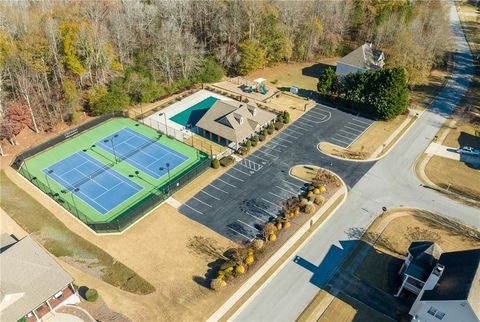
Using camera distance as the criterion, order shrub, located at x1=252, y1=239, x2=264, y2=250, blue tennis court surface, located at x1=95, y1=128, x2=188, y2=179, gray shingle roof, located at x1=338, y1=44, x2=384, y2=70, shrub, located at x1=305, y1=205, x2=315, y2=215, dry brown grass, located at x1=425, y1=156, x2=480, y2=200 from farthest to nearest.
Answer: gray shingle roof, located at x1=338, y1=44, x2=384, y2=70
blue tennis court surface, located at x1=95, y1=128, x2=188, y2=179
dry brown grass, located at x1=425, y1=156, x2=480, y2=200
shrub, located at x1=305, y1=205, x2=315, y2=215
shrub, located at x1=252, y1=239, x2=264, y2=250

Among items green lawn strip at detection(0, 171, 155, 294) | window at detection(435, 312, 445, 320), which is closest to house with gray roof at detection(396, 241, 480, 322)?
window at detection(435, 312, 445, 320)

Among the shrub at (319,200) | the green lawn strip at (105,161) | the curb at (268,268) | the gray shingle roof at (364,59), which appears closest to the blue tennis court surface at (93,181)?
the green lawn strip at (105,161)

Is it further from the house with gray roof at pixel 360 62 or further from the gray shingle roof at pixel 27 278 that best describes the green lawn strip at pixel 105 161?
the house with gray roof at pixel 360 62

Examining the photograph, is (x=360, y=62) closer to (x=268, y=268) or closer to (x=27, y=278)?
(x=268, y=268)

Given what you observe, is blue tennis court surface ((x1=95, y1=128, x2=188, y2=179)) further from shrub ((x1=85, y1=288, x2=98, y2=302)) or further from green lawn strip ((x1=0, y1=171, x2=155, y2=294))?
shrub ((x1=85, y1=288, x2=98, y2=302))

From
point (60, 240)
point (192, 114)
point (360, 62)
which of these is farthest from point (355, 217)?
point (360, 62)

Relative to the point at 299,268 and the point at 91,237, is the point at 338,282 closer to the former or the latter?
the point at 299,268

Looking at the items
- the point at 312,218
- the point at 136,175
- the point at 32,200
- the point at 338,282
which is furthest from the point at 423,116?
the point at 32,200

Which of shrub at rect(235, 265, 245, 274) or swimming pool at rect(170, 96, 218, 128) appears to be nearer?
shrub at rect(235, 265, 245, 274)
